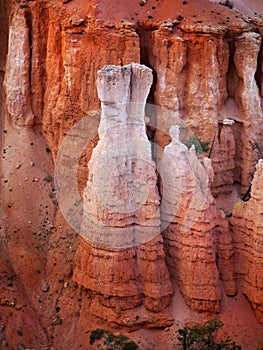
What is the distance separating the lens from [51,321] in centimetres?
3203

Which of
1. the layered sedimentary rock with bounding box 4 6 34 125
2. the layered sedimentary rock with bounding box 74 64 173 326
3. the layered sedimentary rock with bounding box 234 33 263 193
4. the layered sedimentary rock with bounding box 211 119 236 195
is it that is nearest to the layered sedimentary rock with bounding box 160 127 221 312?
the layered sedimentary rock with bounding box 74 64 173 326

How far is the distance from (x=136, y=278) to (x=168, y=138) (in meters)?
5.61

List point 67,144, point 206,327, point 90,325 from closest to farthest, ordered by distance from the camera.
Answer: point 206,327
point 90,325
point 67,144

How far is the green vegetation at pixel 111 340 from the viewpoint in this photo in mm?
29531

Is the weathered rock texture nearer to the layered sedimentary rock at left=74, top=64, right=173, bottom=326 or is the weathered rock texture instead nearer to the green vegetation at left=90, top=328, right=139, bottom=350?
the layered sedimentary rock at left=74, top=64, right=173, bottom=326

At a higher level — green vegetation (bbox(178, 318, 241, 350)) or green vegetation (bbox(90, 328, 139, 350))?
green vegetation (bbox(178, 318, 241, 350))

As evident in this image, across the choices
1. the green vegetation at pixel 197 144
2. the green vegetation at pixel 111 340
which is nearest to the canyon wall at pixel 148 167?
the green vegetation at pixel 197 144

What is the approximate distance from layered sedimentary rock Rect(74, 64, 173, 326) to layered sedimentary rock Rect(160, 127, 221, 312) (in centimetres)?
64

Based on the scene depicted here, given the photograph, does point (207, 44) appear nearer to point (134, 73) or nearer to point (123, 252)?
point (134, 73)

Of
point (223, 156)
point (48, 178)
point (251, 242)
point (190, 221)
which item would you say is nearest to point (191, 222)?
point (190, 221)

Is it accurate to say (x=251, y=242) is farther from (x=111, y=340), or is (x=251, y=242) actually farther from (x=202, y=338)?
(x=111, y=340)

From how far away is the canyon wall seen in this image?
30.3 metres

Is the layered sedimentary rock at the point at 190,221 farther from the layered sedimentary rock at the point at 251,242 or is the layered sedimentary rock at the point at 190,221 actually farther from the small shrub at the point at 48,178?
the small shrub at the point at 48,178

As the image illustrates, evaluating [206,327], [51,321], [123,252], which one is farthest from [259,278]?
[51,321]
